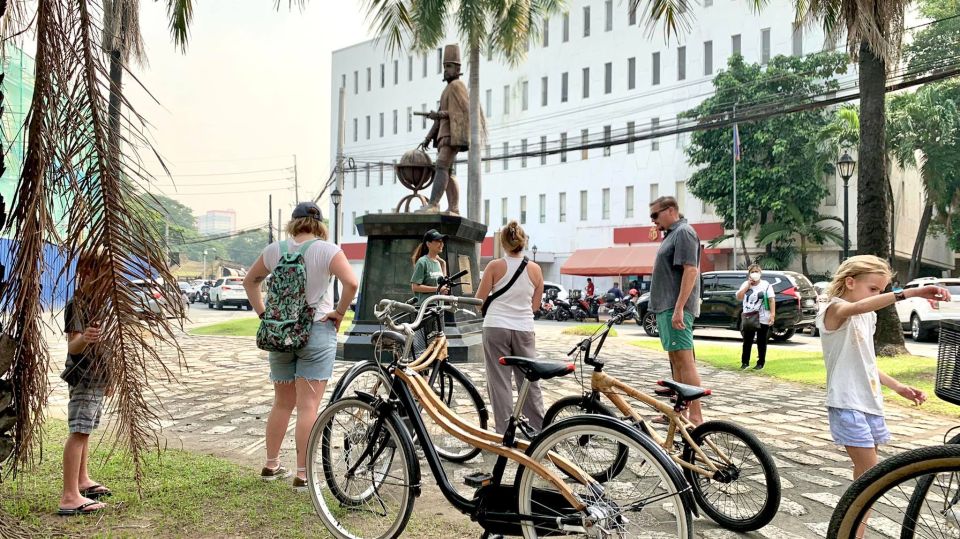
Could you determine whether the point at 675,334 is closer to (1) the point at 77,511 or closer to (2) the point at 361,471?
(2) the point at 361,471

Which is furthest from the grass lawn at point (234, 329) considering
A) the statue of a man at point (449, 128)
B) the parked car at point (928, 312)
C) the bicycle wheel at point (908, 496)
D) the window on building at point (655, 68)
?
the window on building at point (655, 68)

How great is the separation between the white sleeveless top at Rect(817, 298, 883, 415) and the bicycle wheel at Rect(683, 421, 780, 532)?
0.47m

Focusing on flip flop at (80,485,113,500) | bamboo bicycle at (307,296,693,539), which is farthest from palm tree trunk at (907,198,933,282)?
flip flop at (80,485,113,500)

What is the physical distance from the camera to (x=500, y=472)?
126 inches

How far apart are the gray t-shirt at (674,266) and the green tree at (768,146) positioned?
28405mm

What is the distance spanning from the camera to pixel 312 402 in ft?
14.6

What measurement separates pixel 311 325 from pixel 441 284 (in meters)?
0.85

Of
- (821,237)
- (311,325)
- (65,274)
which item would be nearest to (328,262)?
(311,325)

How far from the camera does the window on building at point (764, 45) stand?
3612 centimetres

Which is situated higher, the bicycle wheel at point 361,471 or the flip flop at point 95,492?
the bicycle wheel at point 361,471

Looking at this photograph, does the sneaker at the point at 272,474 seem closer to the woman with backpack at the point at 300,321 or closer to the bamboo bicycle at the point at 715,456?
the woman with backpack at the point at 300,321

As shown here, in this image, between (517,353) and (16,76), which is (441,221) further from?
(16,76)

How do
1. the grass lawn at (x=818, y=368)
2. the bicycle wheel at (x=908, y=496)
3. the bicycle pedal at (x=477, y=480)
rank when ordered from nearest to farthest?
the bicycle wheel at (x=908, y=496)
the bicycle pedal at (x=477, y=480)
the grass lawn at (x=818, y=368)

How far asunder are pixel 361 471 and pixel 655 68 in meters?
39.2
